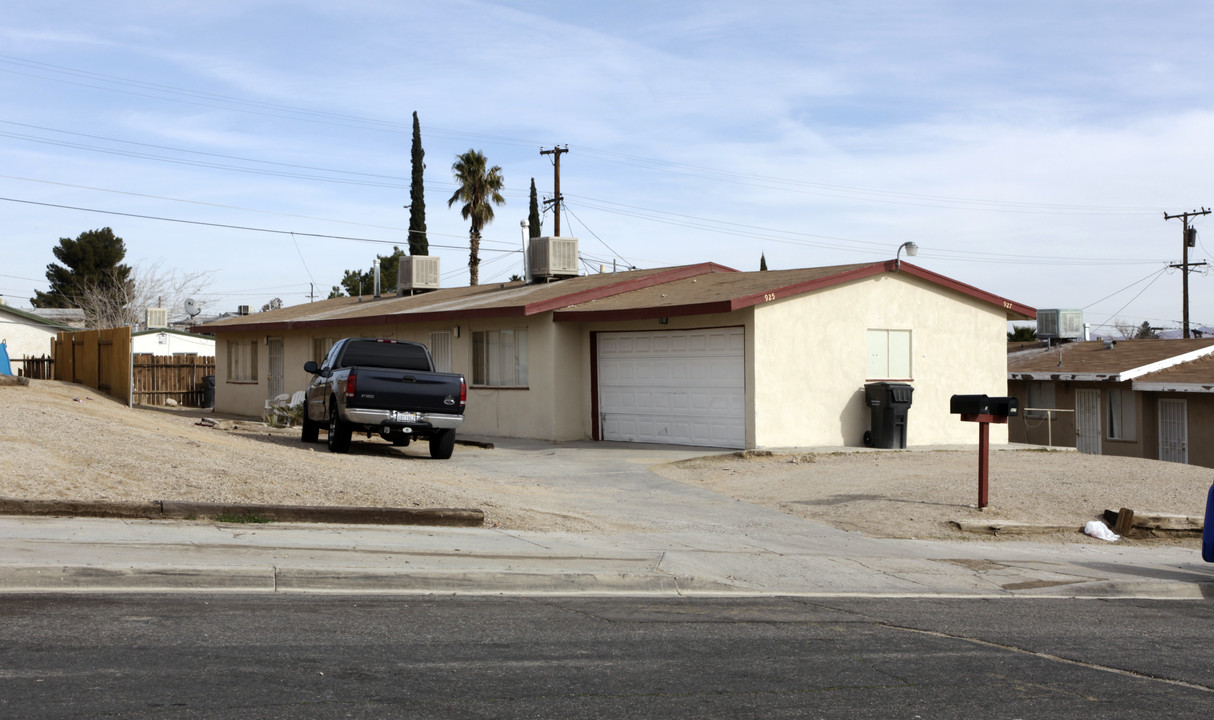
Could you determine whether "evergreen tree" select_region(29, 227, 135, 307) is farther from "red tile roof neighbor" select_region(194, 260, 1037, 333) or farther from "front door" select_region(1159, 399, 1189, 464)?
"front door" select_region(1159, 399, 1189, 464)

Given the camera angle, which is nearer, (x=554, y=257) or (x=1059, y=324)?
(x=554, y=257)

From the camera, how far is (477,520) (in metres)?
11.1

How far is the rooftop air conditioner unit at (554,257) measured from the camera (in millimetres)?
27250

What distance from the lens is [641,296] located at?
2244cm

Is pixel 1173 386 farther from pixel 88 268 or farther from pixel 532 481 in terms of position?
pixel 88 268

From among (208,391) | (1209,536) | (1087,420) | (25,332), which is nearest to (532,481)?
(1209,536)

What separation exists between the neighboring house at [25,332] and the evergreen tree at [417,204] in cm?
1547

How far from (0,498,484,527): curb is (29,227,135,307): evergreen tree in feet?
196

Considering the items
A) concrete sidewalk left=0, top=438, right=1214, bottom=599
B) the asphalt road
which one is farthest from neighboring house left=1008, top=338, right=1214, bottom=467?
the asphalt road

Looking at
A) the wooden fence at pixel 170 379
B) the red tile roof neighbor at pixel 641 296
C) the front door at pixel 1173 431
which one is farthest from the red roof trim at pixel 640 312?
the wooden fence at pixel 170 379

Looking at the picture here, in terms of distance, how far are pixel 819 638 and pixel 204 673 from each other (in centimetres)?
387

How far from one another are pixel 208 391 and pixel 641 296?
19.7 metres

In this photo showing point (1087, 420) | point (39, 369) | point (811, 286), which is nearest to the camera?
point (811, 286)

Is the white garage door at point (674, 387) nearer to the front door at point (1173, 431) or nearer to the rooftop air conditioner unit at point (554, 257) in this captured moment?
the rooftop air conditioner unit at point (554, 257)
